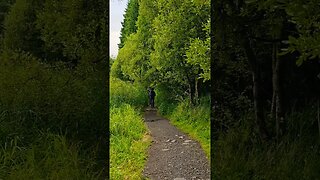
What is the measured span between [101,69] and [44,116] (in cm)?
34

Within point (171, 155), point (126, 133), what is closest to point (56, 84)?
point (126, 133)

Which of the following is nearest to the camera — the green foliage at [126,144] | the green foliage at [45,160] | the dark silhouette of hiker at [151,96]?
the green foliage at [45,160]

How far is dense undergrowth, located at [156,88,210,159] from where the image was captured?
193cm

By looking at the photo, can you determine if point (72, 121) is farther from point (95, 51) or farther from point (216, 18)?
point (216, 18)

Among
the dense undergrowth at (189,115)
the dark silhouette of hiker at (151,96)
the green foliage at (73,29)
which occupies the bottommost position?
the dense undergrowth at (189,115)

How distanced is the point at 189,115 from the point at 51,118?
0.68 meters

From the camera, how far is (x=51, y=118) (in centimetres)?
186

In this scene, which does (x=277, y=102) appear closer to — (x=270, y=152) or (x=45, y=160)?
(x=270, y=152)

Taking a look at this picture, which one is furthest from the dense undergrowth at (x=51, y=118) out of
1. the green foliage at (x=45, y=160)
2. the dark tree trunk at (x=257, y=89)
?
the dark tree trunk at (x=257, y=89)

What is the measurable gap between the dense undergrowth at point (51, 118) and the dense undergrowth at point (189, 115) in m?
0.32

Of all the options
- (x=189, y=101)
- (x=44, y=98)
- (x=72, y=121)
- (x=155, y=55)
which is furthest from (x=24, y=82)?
(x=189, y=101)

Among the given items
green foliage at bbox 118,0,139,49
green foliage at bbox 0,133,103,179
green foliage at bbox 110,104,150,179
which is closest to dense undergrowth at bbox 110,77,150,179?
green foliage at bbox 110,104,150,179

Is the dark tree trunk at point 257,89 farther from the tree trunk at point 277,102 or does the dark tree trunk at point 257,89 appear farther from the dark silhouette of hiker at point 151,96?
the dark silhouette of hiker at point 151,96

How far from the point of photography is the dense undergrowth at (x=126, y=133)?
190 cm
